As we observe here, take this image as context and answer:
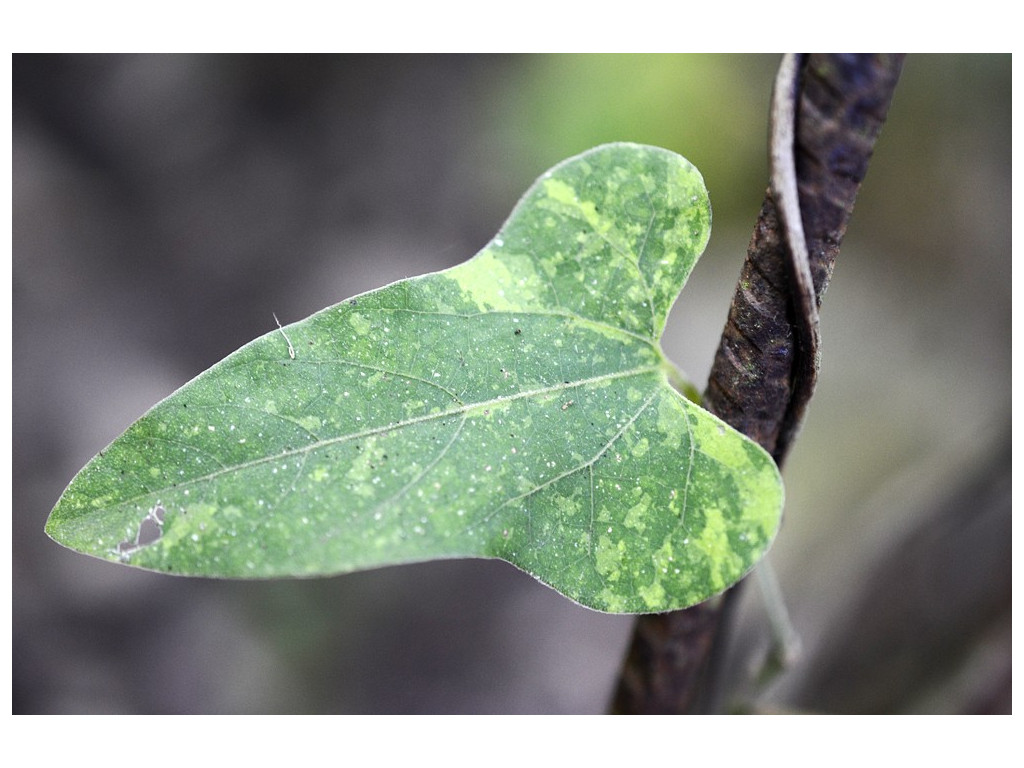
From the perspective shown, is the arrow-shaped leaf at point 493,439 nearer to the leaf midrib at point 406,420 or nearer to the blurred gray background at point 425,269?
the leaf midrib at point 406,420

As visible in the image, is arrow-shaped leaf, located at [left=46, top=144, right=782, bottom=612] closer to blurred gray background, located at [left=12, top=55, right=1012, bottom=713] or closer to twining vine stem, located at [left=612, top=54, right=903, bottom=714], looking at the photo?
twining vine stem, located at [left=612, top=54, right=903, bottom=714]

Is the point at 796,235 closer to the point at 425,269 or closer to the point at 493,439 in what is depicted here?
the point at 493,439

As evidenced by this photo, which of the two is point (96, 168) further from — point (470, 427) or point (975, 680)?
point (975, 680)

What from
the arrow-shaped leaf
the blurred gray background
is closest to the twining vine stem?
the arrow-shaped leaf

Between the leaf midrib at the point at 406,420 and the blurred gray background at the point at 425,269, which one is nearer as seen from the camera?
the leaf midrib at the point at 406,420

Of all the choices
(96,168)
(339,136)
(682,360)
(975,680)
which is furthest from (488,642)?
(96,168)

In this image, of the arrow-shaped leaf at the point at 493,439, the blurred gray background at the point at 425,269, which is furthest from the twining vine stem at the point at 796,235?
the blurred gray background at the point at 425,269
